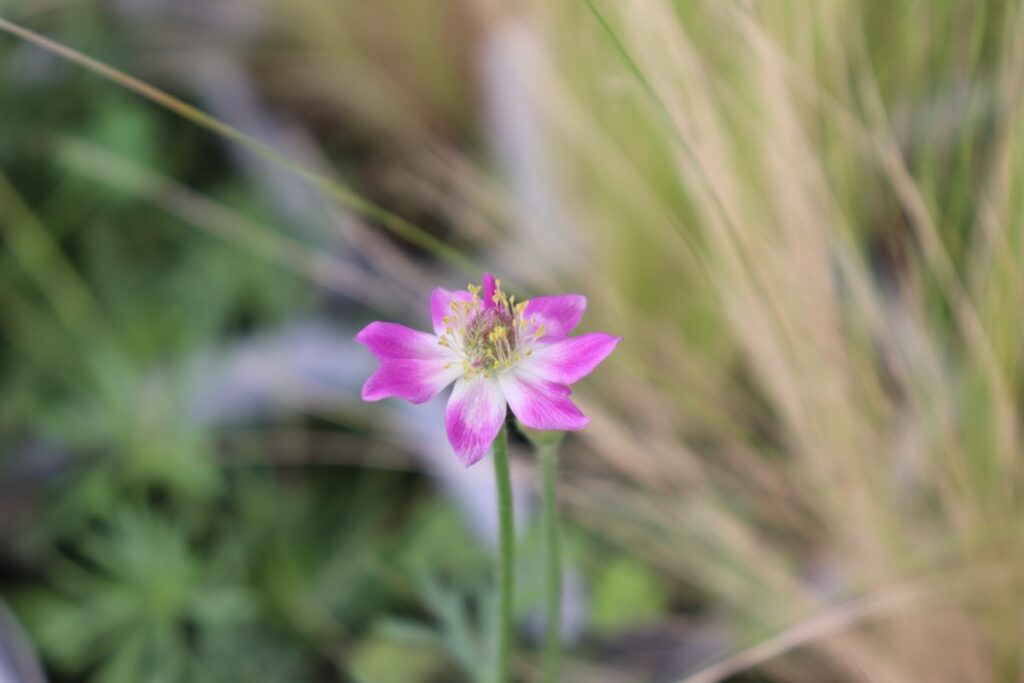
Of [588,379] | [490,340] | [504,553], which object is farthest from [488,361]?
[588,379]

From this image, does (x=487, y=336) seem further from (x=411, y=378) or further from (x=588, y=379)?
(x=588, y=379)

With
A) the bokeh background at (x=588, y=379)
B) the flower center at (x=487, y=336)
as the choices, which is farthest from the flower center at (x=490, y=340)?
the bokeh background at (x=588, y=379)

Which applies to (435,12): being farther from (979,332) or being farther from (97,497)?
(979,332)

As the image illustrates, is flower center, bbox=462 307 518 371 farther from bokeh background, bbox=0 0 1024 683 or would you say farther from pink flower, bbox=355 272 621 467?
bokeh background, bbox=0 0 1024 683

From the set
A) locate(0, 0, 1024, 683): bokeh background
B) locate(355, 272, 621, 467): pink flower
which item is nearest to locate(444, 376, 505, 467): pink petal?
locate(355, 272, 621, 467): pink flower

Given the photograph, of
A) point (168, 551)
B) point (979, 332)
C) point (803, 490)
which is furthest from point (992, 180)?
point (168, 551)

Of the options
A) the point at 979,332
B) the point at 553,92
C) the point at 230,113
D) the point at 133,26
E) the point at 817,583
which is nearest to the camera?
the point at 979,332
